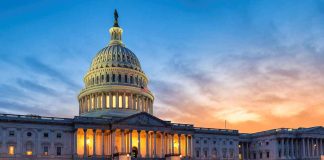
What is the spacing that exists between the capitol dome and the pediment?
14934 mm

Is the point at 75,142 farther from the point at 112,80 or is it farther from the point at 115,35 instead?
the point at 115,35

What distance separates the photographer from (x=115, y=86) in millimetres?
134000

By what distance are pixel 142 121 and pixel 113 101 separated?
2263cm

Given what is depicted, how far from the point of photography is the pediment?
365 ft

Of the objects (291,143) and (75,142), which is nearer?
(75,142)

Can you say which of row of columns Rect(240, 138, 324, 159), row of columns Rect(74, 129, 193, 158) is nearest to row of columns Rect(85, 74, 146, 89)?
row of columns Rect(74, 129, 193, 158)

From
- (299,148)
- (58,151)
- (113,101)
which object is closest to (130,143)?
(58,151)

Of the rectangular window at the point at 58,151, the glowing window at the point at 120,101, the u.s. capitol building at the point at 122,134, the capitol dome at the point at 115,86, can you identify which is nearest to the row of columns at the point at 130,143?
the u.s. capitol building at the point at 122,134

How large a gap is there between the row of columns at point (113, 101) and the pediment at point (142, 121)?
19.9m

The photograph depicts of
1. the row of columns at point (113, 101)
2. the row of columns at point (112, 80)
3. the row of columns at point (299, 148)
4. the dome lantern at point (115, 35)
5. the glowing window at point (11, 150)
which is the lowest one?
the row of columns at point (299, 148)

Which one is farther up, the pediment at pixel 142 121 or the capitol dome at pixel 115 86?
the capitol dome at pixel 115 86

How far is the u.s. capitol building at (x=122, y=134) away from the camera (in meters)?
105

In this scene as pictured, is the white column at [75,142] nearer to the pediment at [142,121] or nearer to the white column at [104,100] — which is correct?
the pediment at [142,121]

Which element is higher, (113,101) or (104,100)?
(104,100)
